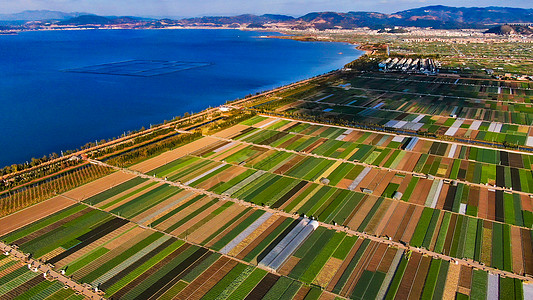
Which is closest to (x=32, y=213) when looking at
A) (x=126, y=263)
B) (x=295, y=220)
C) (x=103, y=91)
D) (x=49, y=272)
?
(x=49, y=272)

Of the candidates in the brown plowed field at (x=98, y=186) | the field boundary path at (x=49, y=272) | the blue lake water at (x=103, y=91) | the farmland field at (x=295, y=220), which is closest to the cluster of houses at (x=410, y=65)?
the blue lake water at (x=103, y=91)

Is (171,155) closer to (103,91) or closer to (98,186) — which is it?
(98,186)

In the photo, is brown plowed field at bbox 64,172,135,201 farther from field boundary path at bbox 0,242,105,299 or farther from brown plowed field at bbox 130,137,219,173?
field boundary path at bbox 0,242,105,299

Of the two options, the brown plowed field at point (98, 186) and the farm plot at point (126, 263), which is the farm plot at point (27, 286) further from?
the brown plowed field at point (98, 186)

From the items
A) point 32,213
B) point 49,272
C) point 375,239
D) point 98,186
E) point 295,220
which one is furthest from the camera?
point 98,186

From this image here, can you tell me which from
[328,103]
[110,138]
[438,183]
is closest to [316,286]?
[438,183]

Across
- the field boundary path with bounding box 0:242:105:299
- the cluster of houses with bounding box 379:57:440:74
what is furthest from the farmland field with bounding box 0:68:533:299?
the cluster of houses with bounding box 379:57:440:74
